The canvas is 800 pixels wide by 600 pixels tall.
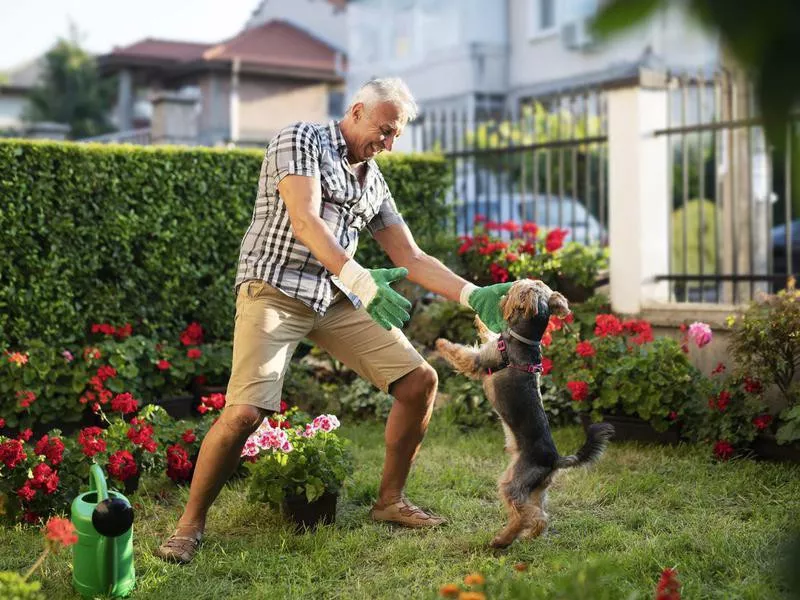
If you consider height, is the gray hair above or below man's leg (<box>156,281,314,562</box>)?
above

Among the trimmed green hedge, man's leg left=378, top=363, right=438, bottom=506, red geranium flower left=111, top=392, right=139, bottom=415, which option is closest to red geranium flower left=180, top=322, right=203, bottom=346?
the trimmed green hedge

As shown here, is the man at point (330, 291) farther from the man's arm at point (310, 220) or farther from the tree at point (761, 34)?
the tree at point (761, 34)

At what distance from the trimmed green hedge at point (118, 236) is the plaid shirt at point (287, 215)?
3177 mm

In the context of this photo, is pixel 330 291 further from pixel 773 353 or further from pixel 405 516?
pixel 773 353

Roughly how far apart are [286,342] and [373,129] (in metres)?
1.02

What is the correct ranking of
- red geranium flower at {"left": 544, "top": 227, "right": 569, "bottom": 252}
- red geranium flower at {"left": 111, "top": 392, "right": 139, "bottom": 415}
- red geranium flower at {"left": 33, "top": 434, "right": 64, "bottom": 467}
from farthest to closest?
red geranium flower at {"left": 544, "top": 227, "right": 569, "bottom": 252} < red geranium flower at {"left": 111, "top": 392, "right": 139, "bottom": 415} < red geranium flower at {"left": 33, "top": 434, "right": 64, "bottom": 467}

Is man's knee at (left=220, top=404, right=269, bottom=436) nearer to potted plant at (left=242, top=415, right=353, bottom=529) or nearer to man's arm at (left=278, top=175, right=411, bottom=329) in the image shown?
potted plant at (left=242, top=415, right=353, bottom=529)

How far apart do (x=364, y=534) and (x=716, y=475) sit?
6.75ft

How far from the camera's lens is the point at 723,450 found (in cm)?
546

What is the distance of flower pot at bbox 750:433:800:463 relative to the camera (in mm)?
5383

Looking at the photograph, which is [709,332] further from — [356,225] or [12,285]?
[12,285]

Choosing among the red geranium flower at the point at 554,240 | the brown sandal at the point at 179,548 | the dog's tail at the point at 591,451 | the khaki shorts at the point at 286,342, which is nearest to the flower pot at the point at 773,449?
the dog's tail at the point at 591,451

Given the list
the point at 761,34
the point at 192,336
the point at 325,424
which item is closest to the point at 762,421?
the point at 325,424

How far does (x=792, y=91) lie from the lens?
3.80 ft
